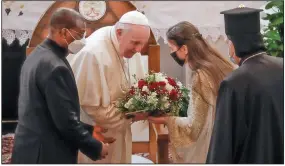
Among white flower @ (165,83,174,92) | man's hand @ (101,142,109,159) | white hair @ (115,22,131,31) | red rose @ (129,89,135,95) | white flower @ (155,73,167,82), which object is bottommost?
man's hand @ (101,142,109,159)

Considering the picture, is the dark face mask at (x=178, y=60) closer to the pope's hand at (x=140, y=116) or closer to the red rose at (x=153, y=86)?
the red rose at (x=153, y=86)

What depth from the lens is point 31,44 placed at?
2381mm

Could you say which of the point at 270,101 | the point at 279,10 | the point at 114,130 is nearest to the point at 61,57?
the point at 114,130

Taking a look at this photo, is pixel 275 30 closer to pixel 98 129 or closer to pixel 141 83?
pixel 141 83

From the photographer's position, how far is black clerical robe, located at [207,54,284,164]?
2.19 m

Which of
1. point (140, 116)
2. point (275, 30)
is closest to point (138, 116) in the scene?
point (140, 116)

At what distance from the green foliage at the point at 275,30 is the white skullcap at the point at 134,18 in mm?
716

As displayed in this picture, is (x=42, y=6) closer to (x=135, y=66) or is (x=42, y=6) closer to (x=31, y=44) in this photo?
(x=31, y=44)

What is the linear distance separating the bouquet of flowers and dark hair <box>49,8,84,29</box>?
1.58ft

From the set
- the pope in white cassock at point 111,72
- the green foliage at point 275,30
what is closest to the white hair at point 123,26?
the pope in white cassock at point 111,72

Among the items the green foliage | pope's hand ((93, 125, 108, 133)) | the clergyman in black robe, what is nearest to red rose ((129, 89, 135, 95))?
pope's hand ((93, 125, 108, 133))

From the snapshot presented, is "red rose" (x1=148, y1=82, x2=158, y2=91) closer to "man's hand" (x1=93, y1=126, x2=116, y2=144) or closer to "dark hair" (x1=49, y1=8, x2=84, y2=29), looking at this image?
"man's hand" (x1=93, y1=126, x2=116, y2=144)

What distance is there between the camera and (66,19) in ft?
7.58

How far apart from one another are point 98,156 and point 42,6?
927mm
